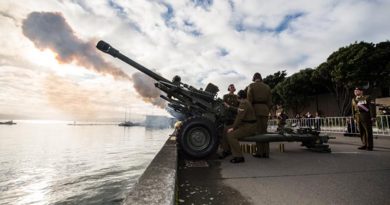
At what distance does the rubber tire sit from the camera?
200 inches

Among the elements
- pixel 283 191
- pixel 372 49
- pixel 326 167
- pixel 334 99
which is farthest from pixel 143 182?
pixel 334 99

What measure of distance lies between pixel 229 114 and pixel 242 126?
1.17 m

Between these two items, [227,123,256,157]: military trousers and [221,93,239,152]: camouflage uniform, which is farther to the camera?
[221,93,239,152]: camouflage uniform

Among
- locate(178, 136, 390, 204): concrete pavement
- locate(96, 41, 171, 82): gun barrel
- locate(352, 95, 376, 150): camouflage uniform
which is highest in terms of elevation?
locate(96, 41, 171, 82): gun barrel

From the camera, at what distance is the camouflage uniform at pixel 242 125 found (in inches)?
194

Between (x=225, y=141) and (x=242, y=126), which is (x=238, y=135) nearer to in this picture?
(x=242, y=126)

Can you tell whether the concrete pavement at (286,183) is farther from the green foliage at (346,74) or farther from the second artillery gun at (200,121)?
the green foliage at (346,74)

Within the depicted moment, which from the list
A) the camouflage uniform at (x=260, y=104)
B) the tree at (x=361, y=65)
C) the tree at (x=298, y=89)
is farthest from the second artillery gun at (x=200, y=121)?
the tree at (x=298, y=89)

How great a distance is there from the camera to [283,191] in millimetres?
2807

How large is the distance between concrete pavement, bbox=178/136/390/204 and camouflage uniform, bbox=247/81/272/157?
109cm

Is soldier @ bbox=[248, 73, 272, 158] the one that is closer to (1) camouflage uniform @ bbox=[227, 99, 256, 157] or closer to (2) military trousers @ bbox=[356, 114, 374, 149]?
(1) camouflage uniform @ bbox=[227, 99, 256, 157]

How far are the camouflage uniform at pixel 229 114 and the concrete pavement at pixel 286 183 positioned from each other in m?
1.60

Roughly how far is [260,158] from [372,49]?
1085 inches

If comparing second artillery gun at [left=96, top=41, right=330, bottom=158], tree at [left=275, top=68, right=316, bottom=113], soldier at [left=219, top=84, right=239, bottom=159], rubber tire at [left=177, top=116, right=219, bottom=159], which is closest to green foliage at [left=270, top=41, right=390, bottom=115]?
tree at [left=275, top=68, right=316, bottom=113]
